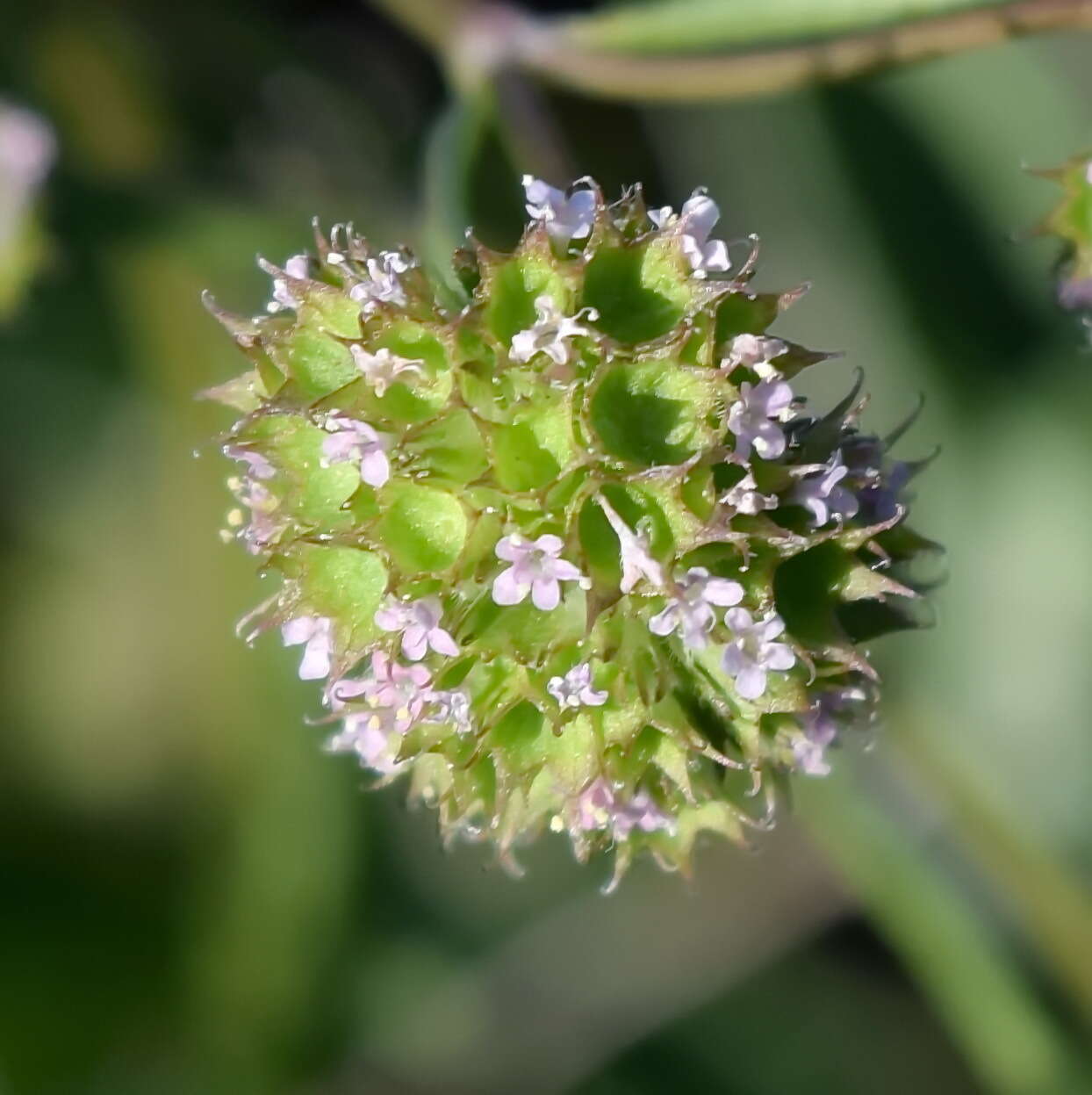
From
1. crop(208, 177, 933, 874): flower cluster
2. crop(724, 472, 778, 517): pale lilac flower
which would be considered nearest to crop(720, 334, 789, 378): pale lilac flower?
crop(208, 177, 933, 874): flower cluster

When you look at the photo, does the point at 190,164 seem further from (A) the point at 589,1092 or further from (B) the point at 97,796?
(A) the point at 589,1092

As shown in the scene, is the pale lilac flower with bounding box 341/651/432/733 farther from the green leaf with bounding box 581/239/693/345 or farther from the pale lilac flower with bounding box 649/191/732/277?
the pale lilac flower with bounding box 649/191/732/277

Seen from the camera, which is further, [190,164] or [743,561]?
[190,164]

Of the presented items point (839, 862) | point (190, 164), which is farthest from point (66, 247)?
point (839, 862)

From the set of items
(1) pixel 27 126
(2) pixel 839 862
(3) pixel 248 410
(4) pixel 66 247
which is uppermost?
(1) pixel 27 126

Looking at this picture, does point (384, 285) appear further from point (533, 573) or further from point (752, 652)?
point (752, 652)

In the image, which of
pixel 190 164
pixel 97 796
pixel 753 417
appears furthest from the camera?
pixel 97 796

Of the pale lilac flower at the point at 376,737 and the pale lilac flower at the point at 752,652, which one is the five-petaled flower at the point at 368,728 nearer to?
the pale lilac flower at the point at 376,737
